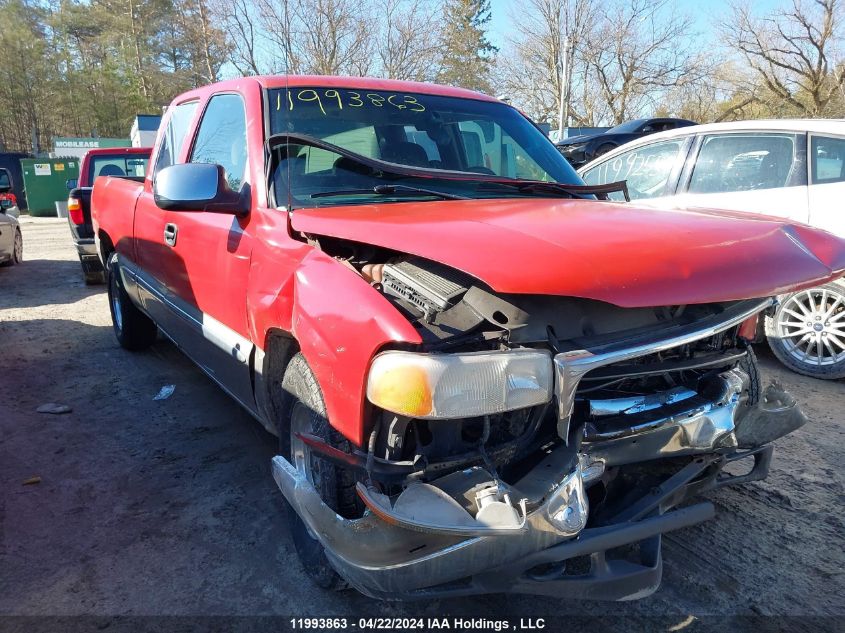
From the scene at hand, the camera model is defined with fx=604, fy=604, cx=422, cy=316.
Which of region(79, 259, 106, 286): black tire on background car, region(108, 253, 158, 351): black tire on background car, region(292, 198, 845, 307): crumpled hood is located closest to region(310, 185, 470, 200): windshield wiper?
region(292, 198, 845, 307): crumpled hood

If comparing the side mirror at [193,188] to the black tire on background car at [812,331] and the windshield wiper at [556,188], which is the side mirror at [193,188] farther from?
the black tire on background car at [812,331]

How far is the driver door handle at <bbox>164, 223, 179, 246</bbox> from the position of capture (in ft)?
11.3

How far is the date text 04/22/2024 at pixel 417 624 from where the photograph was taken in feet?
7.09

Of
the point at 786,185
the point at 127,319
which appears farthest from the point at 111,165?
the point at 786,185

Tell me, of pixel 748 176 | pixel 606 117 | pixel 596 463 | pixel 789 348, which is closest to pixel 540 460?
pixel 596 463

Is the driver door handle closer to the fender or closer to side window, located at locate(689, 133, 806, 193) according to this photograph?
the fender

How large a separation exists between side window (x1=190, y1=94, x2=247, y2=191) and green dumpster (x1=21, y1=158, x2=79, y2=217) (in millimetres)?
22459

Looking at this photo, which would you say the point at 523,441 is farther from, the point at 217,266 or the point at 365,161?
the point at 217,266

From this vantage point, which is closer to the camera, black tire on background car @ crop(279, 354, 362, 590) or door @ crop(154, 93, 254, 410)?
black tire on background car @ crop(279, 354, 362, 590)

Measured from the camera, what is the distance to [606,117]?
35.2 meters

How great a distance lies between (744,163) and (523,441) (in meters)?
A: 4.06

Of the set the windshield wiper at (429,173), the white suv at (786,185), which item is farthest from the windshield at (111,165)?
the white suv at (786,185)

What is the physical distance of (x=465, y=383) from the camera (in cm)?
157

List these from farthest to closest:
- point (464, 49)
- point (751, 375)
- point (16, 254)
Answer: point (464, 49), point (16, 254), point (751, 375)
